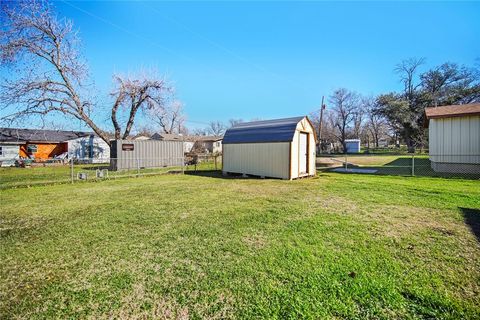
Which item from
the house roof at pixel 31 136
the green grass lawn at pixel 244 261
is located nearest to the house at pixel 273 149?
the green grass lawn at pixel 244 261

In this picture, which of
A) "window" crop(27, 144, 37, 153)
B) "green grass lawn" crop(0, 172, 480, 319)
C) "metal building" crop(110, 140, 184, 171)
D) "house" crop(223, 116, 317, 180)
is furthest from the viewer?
"window" crop(27, 144, 37, 153)

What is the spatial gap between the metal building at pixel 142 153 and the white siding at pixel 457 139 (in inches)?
631

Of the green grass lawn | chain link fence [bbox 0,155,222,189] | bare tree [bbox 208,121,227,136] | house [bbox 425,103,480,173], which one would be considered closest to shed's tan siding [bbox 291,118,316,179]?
the green grass lawn

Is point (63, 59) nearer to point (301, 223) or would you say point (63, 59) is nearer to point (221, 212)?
point (221, 212)

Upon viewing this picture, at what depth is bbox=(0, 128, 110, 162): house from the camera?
26.1 m

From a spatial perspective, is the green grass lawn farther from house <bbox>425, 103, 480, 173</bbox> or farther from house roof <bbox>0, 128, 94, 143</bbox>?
house roof <bbox>0, 128, 94, 143</bbox>

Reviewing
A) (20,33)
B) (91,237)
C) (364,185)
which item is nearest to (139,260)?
(91,237)

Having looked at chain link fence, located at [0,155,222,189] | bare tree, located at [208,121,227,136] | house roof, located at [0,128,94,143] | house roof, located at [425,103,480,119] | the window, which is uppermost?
bare tree, located at [208,121,227,136]

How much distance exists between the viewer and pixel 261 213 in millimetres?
5316

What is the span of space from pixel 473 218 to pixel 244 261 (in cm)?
505

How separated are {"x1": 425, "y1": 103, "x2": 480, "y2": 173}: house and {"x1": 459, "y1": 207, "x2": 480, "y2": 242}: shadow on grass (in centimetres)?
761

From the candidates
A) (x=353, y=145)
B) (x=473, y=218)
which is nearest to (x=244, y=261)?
(x=473, y=218)

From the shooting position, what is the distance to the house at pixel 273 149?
10.7 metres

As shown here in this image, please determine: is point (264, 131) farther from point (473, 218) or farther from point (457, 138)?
point (457, 138)
